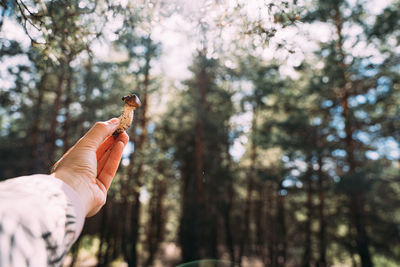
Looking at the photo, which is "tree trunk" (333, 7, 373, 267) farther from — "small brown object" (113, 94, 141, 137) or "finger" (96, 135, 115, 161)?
"finger" (96, 135, 115, 161)

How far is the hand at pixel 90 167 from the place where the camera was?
1.31 m

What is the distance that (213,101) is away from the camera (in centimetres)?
1772

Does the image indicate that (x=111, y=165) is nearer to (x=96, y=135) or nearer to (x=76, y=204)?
(x=96, y=135)

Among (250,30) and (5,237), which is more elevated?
(250,30)

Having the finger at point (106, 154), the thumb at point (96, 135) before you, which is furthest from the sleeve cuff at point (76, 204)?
the finger at point (106, 154)

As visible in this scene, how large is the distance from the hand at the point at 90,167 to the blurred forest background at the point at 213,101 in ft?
5.36

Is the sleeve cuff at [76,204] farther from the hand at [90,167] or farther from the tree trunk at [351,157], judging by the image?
the tree trunk at [351,157]

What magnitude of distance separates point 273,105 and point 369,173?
9645 mm

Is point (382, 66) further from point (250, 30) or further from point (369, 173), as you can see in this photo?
point (250, 30)

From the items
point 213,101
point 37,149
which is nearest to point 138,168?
point 37,149

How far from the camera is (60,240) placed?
968mm

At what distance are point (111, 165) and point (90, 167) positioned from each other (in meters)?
0.26

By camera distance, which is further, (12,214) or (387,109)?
(387,109)

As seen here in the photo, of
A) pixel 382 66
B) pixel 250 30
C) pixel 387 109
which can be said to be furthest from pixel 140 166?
pixel 387 109
